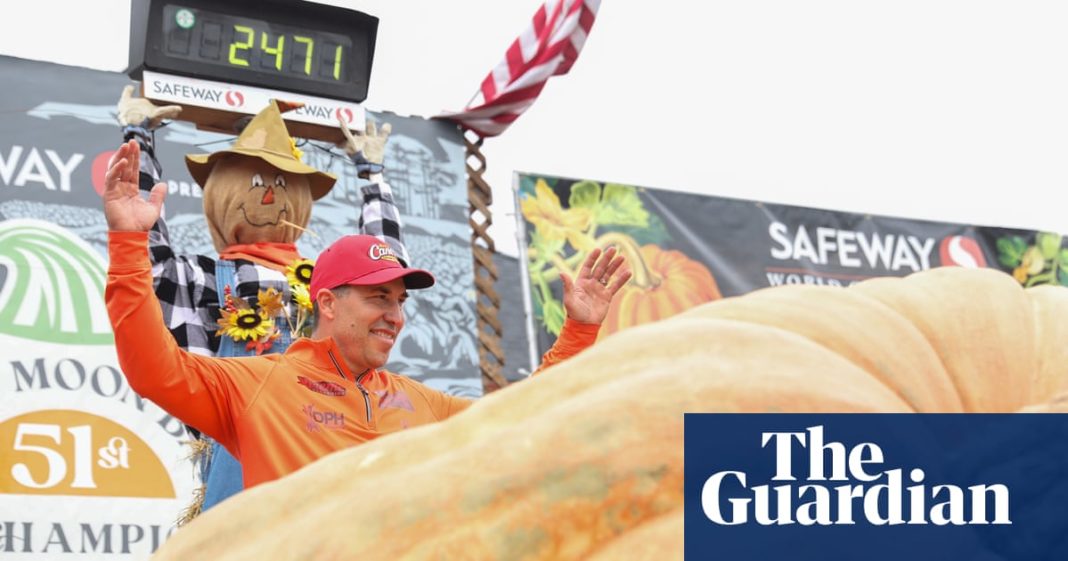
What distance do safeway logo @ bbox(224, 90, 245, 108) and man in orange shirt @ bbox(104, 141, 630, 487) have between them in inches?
45.1

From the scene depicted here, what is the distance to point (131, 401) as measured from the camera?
5770mm

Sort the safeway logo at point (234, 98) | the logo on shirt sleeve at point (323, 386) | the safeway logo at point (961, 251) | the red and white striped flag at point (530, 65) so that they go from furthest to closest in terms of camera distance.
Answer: the safeway logo at point (961, 251), the red and white striped flag at point (530, 65), the safeway logo at point (234, 98), the logo on shirt sleeve at point (323, 386)

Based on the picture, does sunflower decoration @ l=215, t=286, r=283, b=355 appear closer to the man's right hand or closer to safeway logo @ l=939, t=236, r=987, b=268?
the man's right hand

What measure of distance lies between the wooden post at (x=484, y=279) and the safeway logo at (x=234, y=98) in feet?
11.1

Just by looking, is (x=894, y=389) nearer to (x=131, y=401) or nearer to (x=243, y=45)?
(x=243, y=45)

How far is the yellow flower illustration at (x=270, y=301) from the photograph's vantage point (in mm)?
3027

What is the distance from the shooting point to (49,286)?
19.0 feet

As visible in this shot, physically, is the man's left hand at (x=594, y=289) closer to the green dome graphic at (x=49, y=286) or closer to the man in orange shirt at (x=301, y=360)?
the man in orange shirt at (x=301, y=360)

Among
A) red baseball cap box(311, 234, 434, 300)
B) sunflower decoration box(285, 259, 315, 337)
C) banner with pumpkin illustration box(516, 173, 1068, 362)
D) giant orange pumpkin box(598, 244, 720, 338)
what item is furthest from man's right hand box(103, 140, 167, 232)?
giant orange pumpkin box(598, 244, 720, 338)

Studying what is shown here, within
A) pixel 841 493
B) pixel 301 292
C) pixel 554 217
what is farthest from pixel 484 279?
pixel 841 493

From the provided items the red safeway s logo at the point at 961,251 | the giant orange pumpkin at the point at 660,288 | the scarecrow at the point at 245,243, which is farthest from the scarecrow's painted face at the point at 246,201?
the red safeway s logo at the point at 961,251

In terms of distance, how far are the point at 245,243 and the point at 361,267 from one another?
1.04 metres

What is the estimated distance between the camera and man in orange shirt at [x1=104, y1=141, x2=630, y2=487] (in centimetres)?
210

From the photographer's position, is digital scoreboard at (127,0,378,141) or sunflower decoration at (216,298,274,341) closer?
sunflower decoration at (216,298,274,341)
